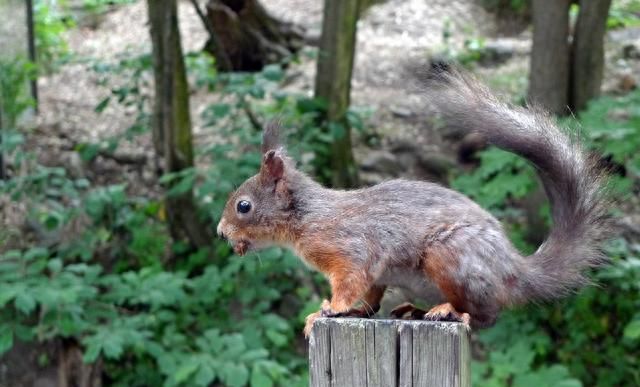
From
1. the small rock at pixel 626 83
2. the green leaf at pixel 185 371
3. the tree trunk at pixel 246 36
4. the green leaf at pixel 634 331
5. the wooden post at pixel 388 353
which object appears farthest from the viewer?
the tree trunk at pixel 246 36

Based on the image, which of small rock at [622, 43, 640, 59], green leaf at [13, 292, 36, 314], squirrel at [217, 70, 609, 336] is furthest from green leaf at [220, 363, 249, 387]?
small rock at [622, 43, 640, 59]

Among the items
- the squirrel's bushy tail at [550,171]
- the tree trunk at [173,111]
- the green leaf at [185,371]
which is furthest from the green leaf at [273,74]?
the squirrel's bushy tail at [550,171]

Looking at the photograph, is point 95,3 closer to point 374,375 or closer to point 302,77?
point 302,77

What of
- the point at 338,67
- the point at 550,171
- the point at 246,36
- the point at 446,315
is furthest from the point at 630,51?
the point at 446,315

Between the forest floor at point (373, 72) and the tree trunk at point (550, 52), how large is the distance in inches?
26.1

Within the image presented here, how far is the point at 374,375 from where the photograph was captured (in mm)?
1950

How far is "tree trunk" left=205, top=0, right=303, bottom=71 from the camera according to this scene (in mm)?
7633

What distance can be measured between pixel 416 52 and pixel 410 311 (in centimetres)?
632

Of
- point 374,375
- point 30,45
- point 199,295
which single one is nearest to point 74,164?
point 30,45

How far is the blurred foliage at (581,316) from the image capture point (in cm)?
404

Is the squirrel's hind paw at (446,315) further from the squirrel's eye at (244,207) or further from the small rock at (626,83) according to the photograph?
the small rock at (626,83)

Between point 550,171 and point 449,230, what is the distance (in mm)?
370

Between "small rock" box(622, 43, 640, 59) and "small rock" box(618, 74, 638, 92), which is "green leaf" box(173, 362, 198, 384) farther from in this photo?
"small rock" box(622, 43, 640, 59)

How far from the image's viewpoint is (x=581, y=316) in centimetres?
550
